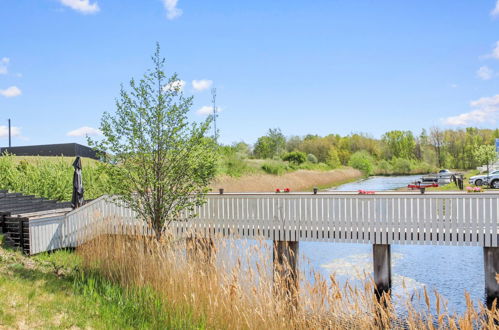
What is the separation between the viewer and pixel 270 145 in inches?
2430

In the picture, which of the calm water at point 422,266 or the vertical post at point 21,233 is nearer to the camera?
the vertical post at point 21,233

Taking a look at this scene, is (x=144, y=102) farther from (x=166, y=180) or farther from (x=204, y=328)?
(x=204, y=328)

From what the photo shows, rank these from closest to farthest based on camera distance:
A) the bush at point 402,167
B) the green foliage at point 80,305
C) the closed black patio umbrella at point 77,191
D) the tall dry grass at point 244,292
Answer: the tall dry grass at point 244,292, the green foliage at point 80,305, the closed black patio umbrella at point 77,191, the bush at point 402,167

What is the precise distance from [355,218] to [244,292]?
6.14 meters

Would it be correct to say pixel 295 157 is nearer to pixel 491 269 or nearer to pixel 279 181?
pixel 279 181

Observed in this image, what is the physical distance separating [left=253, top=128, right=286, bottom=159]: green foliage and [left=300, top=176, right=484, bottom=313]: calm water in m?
40.7

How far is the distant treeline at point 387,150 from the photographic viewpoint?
60562 mm

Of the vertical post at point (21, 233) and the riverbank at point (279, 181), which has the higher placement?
the riverbank at point (279, 181)

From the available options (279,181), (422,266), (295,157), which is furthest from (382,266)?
(295,157)

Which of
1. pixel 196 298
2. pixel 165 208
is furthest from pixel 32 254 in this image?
pixel 196 298

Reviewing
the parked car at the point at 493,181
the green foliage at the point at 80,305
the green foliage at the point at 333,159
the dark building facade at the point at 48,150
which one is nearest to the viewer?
the green foliage at the point at 80,305

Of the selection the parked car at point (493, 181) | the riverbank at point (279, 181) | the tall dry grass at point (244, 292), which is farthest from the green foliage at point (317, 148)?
the tall dry grass at point (244, 292)

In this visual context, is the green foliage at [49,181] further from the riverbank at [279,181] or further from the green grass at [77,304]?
the green grass at [77,304]

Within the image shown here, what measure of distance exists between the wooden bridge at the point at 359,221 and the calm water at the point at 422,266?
3.00ft
